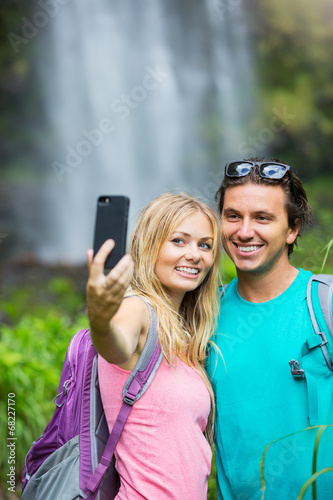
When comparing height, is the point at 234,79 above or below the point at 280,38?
below

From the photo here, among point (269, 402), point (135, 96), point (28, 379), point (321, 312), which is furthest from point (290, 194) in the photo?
point (135, 96)

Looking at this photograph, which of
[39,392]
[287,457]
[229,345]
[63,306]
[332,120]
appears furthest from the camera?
[332,120]

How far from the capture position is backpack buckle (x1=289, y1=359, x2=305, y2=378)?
160 cm

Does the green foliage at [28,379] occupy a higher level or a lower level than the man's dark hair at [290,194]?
lower

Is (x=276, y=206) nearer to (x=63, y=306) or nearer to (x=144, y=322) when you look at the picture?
(x=144, y=322)

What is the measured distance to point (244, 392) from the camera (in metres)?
1.69

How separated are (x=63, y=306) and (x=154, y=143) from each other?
431 cm

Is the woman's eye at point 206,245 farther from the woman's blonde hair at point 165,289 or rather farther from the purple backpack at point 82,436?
the purple backpack at point 82,436

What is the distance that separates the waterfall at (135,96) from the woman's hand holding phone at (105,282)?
29.6ft

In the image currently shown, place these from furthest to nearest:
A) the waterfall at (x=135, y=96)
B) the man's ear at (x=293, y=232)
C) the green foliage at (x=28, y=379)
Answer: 1. the waterfall at (x=135, y=96)
2. the green foliage at (x=28, y=379)
3. the man's ear at (x=293, y=232)

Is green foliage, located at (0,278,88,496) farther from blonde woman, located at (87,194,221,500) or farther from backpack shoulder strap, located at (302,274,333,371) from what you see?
backpack shoulder strap, located at (302,274,333,371)

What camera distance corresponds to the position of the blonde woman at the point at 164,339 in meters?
1.26

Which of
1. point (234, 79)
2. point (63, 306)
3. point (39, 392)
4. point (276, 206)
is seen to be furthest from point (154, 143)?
point (276, 206)

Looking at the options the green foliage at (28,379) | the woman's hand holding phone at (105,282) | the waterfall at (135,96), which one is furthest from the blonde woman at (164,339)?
the waterfall at (135,96)
